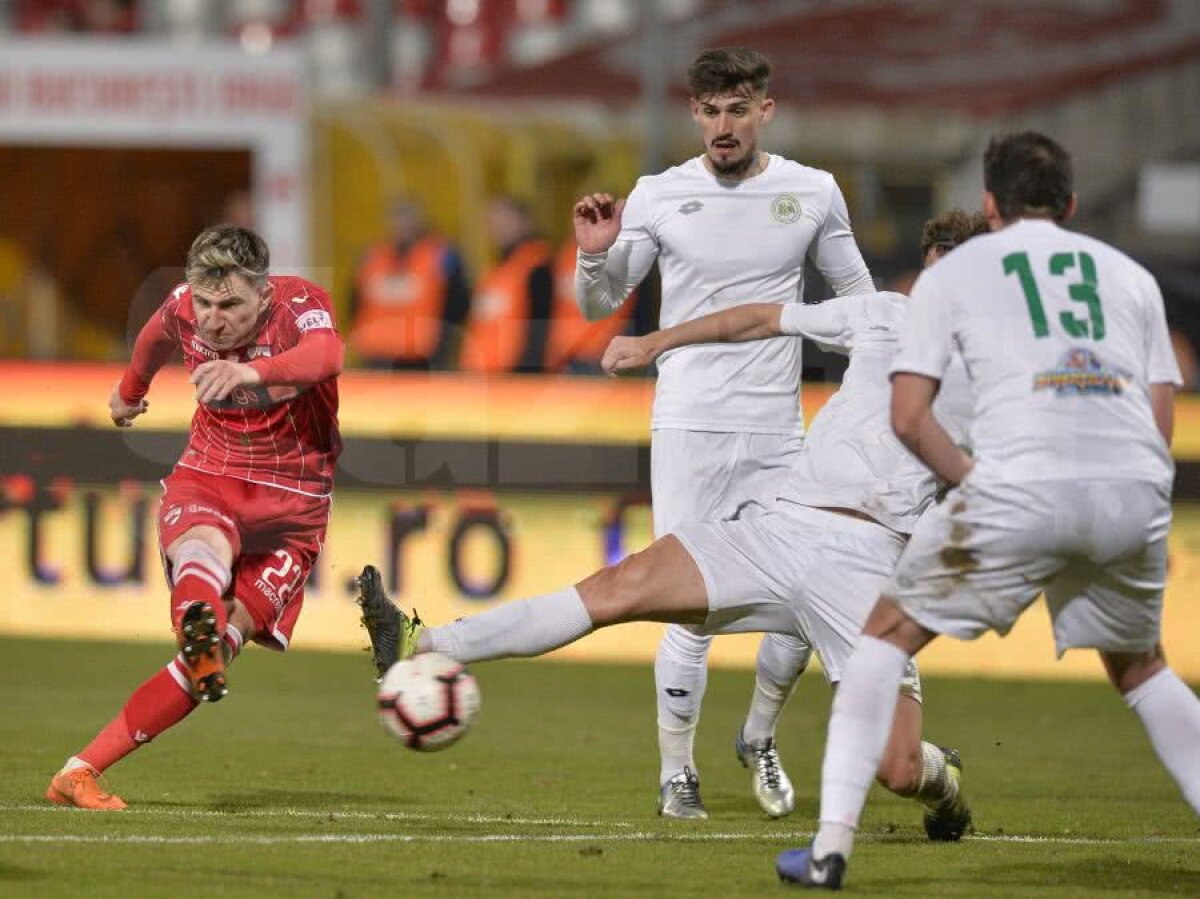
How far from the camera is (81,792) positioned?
7156 millimetres

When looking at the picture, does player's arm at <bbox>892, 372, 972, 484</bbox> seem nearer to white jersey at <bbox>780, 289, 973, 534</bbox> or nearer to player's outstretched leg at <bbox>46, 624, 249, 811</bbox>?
white jersey at <bbox>780, 289, 973, 534</bbox>

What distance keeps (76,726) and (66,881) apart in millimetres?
4171

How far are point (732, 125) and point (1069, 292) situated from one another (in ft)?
7.39

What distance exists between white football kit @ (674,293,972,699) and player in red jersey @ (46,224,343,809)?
4.80 ft

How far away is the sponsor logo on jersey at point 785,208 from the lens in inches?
309

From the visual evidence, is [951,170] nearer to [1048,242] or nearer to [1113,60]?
[1113,60]

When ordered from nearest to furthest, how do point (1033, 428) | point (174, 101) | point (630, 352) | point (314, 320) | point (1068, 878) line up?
point (1033, 428) < point (1068, 878) < point (630, 352) < point (314, 320) < point (174, 101)

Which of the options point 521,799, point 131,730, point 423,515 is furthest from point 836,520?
point 423,515

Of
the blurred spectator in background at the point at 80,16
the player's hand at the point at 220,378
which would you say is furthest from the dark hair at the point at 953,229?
the blurred spectator in background at the point at 80,16

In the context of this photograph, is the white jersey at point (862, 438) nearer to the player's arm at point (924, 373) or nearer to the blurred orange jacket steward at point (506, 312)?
the player's arm at point (924, 373)

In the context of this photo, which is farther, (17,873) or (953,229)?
(953,229)

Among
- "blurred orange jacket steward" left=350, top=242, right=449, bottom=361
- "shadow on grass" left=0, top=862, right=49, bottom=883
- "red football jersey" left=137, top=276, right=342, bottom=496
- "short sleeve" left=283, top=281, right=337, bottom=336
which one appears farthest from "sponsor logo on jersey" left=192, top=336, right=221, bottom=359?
"blurred orange jacket steward" left=350, top=242, right=449, bottom=361

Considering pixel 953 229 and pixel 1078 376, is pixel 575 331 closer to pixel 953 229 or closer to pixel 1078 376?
pixel 953 229

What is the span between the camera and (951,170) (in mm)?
18750
